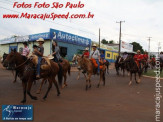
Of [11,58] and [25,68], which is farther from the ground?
[11,58]

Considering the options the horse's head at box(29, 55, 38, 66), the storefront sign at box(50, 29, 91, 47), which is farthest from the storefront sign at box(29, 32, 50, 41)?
the horse's head at box(29, 55, 38, 66)

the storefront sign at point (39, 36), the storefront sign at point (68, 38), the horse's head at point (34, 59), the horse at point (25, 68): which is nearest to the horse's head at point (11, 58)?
the horse at point (25, 68)

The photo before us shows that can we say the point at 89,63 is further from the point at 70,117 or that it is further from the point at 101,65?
the point at 70,117

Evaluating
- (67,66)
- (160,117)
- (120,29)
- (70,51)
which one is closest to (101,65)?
(67,66)

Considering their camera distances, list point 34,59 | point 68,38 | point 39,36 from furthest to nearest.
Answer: point 68,38 → point 39,36 → point 34,59

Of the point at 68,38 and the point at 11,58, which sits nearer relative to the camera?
the point at 11,58

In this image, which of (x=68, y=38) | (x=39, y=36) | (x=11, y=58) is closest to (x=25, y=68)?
(x=11, y=58)

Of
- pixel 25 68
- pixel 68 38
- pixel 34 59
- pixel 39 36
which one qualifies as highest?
pixel 39 36

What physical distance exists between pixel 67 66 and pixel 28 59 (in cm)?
378

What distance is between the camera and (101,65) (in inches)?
393

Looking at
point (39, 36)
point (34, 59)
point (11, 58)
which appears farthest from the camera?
point (39, 36)

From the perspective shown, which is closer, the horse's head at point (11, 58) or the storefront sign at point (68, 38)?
the horse's head at point (11, 58)

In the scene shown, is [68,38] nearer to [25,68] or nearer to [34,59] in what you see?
[34,59]

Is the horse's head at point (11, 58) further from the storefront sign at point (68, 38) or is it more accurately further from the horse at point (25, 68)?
the storefront sign at point (68, 38)
